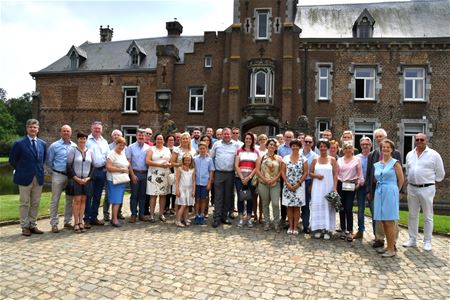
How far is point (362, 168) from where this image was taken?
6.87m

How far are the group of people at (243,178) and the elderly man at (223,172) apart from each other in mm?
23

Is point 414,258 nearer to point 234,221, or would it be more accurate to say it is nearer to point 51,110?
point 234,221

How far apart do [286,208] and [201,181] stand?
205 centimetres

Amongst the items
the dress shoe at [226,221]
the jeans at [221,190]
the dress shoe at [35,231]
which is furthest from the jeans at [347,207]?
the dress shoe at [35,231]

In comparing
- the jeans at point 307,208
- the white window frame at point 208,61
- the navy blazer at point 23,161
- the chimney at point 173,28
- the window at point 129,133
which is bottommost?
the jeans at point 307,208

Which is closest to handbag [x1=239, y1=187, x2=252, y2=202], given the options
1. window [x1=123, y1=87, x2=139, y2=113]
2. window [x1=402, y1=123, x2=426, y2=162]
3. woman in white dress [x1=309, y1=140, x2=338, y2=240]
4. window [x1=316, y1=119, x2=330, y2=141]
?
woman in white dress [x1=309, y1=140, x2=338, y2=240]

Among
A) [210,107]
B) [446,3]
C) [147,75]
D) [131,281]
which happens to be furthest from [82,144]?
[446,3]

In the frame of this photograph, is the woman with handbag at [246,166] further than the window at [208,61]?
No

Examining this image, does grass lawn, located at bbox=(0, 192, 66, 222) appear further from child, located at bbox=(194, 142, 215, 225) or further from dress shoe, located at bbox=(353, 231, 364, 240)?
dress shoe, located at bbox=(353, 231, 364, 240)

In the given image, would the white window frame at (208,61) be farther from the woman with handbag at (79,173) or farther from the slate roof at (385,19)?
the woman with handbag at (79,173)

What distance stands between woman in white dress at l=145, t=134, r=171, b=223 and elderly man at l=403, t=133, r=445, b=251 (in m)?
5.16

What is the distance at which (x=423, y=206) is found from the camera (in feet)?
21.1

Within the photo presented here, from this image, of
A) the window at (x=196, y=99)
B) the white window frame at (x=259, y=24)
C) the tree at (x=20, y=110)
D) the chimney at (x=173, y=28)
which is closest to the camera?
the white window frame at (x=259, y=24)

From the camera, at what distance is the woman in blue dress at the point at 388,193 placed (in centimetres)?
582
